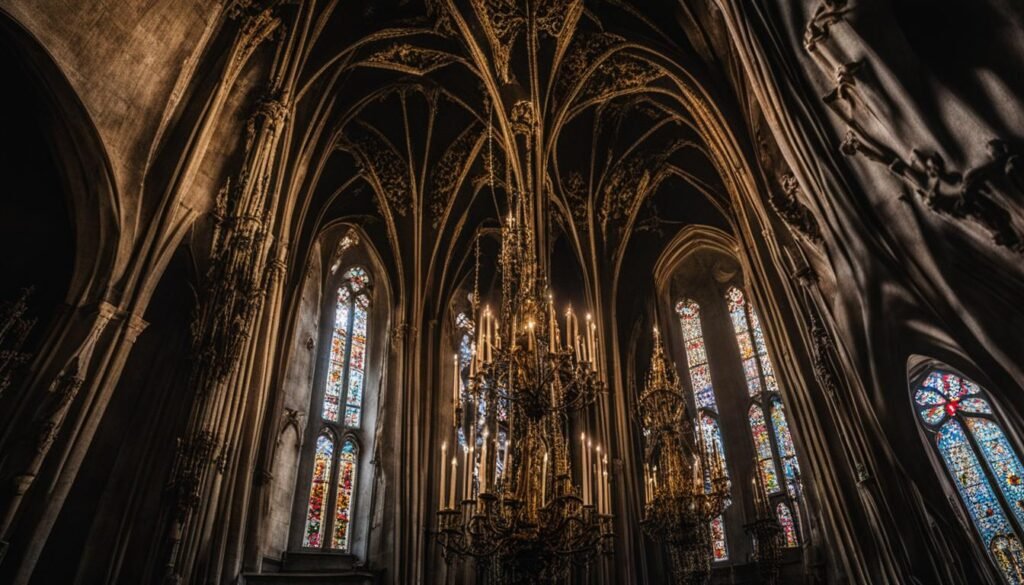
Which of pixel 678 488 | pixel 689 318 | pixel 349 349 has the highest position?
pixel 689 318

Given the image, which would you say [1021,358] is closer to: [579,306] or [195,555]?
[195,555]

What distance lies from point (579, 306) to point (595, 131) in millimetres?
4554

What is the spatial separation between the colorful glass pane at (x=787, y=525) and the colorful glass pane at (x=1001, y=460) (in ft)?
12.2

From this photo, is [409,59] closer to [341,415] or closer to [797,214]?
[341,415]

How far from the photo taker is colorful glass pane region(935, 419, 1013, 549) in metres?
10.2

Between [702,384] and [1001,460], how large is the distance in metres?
6.34

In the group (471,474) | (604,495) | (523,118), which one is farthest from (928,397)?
(471,474)

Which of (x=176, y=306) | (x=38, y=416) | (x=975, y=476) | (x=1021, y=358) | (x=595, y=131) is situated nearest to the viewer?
(x=1021, y=358)

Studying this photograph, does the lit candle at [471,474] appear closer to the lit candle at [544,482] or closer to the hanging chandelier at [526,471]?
the hanging chandelier at [526,471]

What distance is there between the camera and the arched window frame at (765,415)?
12692 millimetres

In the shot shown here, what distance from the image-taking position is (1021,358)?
3445 millimetres

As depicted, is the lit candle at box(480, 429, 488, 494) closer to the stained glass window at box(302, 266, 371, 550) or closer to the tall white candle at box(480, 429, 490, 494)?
the tall white candle at box(480, 429, 490, 494)

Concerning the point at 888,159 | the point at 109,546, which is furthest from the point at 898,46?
the point at 109,546

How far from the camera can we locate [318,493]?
1226cm
